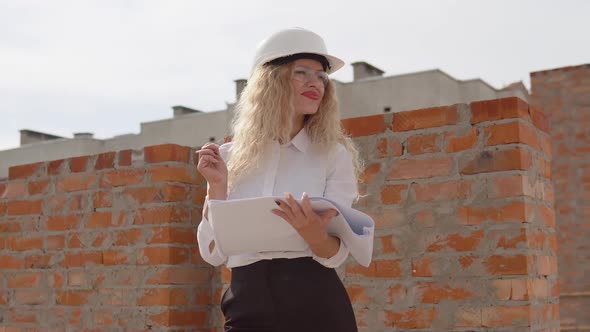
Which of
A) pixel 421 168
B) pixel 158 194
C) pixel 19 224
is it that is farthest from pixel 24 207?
pixel 421 168

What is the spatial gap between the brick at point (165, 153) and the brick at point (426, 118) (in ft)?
4.30

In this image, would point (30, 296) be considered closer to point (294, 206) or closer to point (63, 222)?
point (63, 222)

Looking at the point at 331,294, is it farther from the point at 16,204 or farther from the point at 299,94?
the point at 16,204

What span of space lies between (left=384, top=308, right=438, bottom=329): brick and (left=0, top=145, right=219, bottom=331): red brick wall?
1.23 m

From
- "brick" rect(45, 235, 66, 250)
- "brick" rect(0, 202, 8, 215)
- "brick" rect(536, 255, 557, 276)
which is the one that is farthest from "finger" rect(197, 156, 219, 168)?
"brick" rect(0, 202, 8, 215)

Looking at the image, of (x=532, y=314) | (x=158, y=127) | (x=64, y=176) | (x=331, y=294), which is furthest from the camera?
(x=158, y=127)

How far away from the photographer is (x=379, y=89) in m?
21.6

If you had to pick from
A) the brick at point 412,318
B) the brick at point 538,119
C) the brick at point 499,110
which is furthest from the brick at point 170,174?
the brick at point 538,119

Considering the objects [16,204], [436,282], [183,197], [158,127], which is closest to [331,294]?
[436,282]

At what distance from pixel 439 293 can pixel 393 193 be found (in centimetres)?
51

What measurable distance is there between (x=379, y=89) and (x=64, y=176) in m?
17.4

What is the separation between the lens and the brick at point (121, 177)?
14.5ft

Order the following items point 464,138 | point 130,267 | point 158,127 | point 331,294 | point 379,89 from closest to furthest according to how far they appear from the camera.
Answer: point 331,294
point 464,138
point 130,267
point 379,89
point 158,127

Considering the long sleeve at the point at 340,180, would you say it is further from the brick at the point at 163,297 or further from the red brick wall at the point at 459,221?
the brick at the point at 163,297
